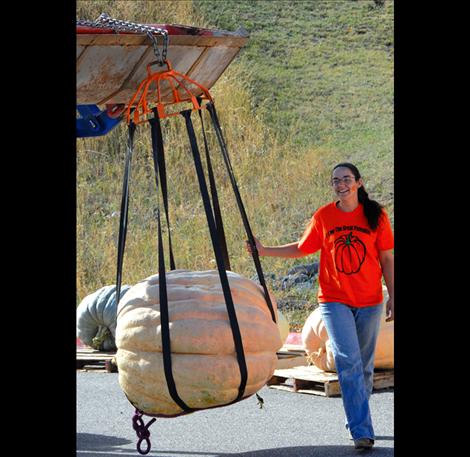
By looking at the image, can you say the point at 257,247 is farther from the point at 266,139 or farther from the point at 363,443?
the point at 266,139

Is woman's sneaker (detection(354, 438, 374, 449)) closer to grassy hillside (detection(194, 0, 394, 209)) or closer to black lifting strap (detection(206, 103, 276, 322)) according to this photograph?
black lifting strap (detection(206, 103, 276, 322))

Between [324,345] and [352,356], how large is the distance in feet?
9.52

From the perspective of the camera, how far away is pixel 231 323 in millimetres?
5172

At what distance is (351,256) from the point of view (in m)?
7.25

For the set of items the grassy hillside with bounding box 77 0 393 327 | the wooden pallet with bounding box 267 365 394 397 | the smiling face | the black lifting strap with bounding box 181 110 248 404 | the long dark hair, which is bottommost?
the wooden pallet with bounding box 267 365 394 397

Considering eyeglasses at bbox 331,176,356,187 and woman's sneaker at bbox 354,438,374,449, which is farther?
eyeglasses at bbox 331,176,356,187

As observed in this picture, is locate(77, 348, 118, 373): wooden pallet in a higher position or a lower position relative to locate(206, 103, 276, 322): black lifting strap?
lower

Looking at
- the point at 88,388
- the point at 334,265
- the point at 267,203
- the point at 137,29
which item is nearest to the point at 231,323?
the point at 137,29

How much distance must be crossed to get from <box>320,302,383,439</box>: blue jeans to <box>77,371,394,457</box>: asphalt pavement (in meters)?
0.25

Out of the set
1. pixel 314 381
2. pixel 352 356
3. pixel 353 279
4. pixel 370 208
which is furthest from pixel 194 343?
pixel 314 381

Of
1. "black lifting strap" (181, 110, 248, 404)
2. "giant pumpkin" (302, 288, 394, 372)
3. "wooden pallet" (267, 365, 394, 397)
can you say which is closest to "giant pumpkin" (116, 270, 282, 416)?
"black lifting strap" (181, 110, 248, 404)

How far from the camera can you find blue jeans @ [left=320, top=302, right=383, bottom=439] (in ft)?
23.3

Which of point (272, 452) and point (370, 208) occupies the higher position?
point (370, 208)
